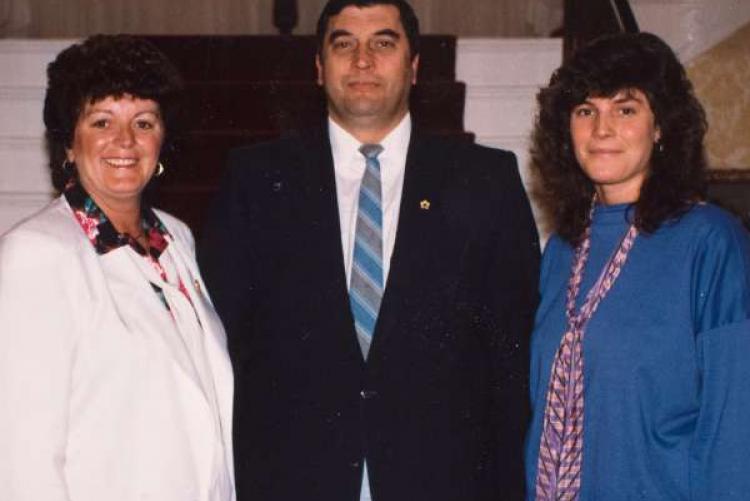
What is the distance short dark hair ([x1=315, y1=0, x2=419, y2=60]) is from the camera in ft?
8.16

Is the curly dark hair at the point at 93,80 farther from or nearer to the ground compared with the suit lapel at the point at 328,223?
farther from the ground

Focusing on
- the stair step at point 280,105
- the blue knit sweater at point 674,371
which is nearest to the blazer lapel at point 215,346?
the blue knit sweater at point 674,371

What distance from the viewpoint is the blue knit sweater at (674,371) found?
1936 millimetres

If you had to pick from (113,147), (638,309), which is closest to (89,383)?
(113,147)

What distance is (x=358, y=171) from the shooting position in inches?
96.9

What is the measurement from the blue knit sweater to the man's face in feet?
2.26

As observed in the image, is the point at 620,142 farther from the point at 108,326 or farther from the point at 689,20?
the point at 689,20

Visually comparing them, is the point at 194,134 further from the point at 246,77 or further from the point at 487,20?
the point at 487,20

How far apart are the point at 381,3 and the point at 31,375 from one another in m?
1.23

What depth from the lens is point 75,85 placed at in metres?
2.12

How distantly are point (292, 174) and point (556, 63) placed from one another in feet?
7.18

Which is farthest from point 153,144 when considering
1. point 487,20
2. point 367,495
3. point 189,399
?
point 487,20

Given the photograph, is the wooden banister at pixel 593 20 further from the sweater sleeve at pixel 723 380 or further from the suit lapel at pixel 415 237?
the sweater sleeve at pixel 723 380

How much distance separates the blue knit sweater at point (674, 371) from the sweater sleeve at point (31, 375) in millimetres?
1042
